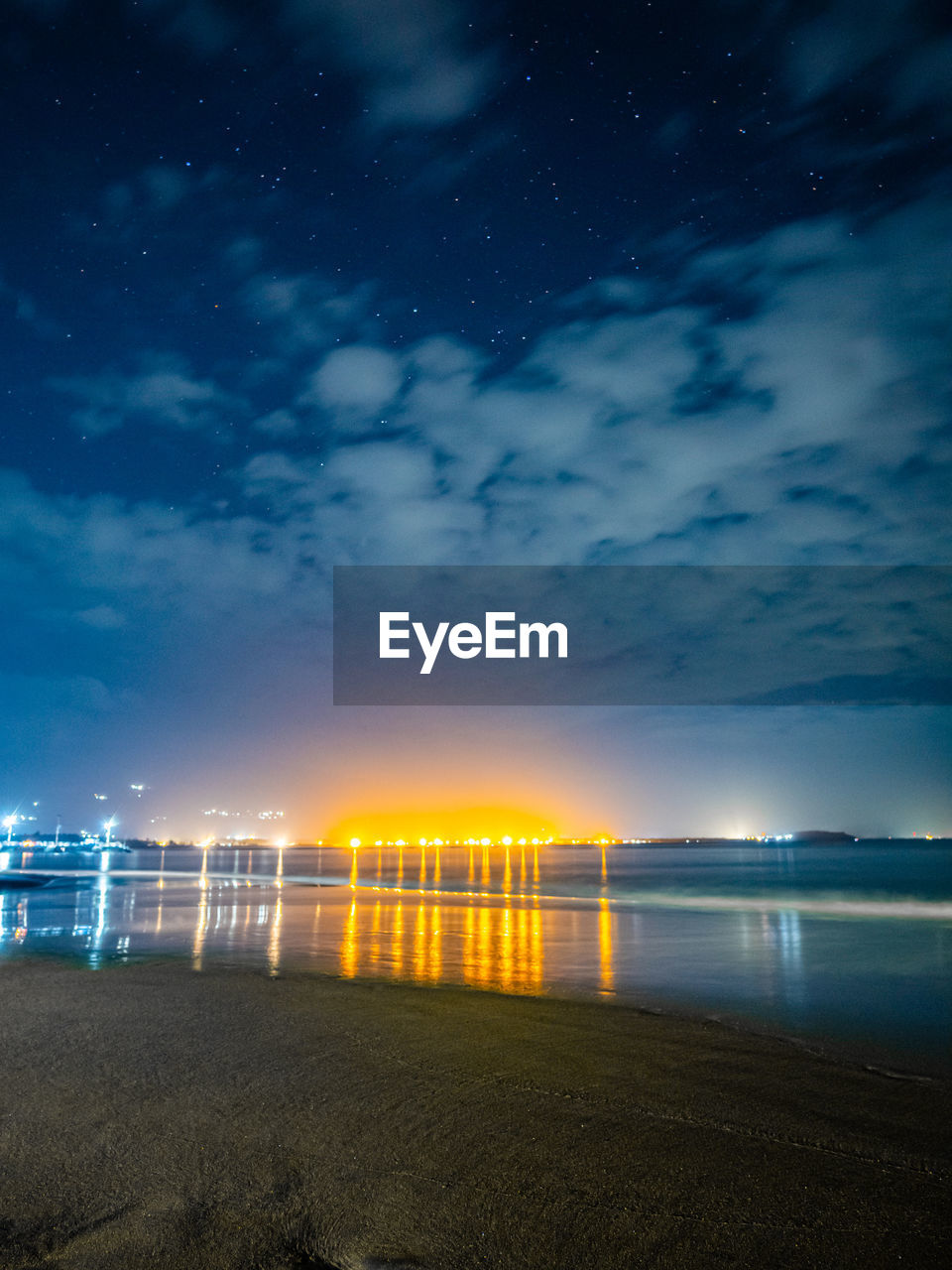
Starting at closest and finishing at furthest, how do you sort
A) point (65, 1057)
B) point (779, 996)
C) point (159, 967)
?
1. point (65, 1057)
2. point (779, 996)
3. point (159, 967)

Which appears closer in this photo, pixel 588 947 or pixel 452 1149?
pixel 452 1149

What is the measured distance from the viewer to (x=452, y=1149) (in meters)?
5.31

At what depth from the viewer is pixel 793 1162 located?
5.16 meters

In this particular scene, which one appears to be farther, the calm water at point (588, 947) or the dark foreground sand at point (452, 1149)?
the calm water at point (588, 947)

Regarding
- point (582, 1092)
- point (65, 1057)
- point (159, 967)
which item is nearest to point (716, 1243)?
point (582, 1092)

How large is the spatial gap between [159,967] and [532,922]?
1308cm

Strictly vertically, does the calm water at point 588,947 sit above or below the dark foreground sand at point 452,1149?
below

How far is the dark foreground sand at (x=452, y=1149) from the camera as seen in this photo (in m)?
4.09

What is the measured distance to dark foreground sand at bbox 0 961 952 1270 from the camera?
409 cm

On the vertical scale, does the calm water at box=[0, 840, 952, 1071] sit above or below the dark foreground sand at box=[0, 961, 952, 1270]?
Result: below

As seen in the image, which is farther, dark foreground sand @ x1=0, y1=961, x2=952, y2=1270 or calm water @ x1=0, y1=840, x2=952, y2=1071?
calm water @ x1=0, y1=840, x2=952, y2=1071

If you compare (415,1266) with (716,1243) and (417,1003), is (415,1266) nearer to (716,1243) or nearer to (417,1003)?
(716,1243)

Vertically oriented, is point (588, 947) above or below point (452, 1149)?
below

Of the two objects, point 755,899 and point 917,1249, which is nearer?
point 917,1249
